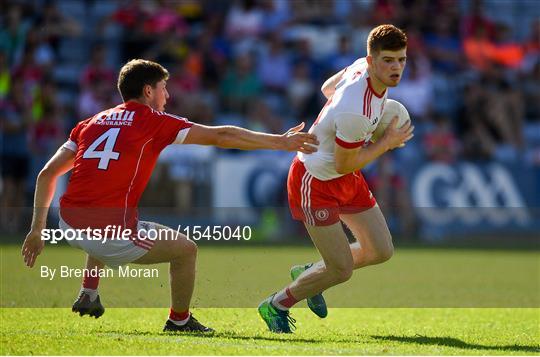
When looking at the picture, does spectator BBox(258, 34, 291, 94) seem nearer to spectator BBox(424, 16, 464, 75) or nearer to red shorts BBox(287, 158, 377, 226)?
spectator BBox(424, 16, 464, 75)

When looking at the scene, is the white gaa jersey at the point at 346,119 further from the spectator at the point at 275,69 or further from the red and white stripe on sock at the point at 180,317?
the spectator at the point at 275,69

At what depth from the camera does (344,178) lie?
28.9ft

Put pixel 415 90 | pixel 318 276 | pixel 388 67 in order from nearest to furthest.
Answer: pixel 388 67
pixel 318 276
pixel 415 90

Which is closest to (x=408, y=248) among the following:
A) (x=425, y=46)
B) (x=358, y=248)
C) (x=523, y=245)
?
(x=523, y=245)

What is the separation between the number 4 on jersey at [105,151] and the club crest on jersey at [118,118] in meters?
0.07

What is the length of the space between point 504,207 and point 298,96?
466cm

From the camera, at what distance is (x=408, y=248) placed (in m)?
18.5

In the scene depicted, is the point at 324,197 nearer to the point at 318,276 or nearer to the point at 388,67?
the point at 318,276

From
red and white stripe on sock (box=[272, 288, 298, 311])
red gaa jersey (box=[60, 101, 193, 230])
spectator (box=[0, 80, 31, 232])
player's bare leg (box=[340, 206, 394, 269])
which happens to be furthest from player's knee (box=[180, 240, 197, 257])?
spectator (box=[0, 80, 31, 232])

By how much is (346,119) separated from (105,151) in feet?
6.07

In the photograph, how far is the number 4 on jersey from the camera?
7941mm

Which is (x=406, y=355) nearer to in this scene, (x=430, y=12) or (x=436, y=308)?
(x=436, y=308)

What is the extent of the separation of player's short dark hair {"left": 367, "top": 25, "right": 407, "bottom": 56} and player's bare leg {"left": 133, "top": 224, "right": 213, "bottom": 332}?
6.90ft

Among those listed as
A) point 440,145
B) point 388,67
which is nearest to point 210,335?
point 388,67
